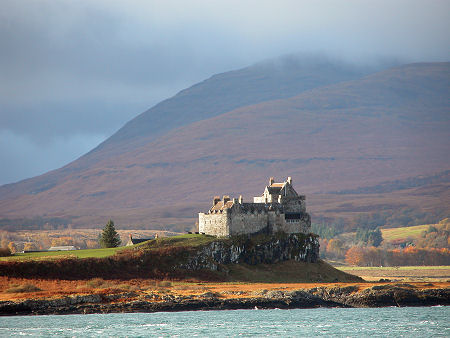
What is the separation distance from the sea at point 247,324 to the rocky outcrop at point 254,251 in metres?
17.8

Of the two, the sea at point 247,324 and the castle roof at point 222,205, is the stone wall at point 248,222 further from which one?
the sea at point 247,324

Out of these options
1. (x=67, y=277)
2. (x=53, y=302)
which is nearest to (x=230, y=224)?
(x=67, y=277)

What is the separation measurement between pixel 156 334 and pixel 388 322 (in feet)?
85.8

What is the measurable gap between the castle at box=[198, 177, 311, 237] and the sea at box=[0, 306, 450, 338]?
2528 centimetres

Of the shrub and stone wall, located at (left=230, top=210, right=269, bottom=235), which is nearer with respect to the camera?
the shrub

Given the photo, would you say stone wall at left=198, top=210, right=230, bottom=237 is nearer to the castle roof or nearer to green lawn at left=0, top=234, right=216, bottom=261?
the castle roof

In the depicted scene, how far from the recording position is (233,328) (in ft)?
280

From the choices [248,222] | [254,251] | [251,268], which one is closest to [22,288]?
[251,268]

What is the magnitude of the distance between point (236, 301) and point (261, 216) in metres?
31.2

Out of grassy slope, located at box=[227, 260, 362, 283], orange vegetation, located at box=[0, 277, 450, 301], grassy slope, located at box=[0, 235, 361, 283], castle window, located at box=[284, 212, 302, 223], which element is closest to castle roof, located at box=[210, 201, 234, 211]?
grassy slope, located at box=[0, 235, 361, 283]

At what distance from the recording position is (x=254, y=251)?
12244 centimetres

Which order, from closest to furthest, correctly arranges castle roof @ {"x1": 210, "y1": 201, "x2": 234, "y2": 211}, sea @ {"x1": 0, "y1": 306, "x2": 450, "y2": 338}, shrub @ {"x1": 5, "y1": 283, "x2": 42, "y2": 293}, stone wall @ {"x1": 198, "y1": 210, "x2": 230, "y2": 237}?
sea @ {"x1": 0, "y1": 306, "x2": 450, "y2": 338} < shrub @ {"x1": 5, "y1": 283, "x2": 42, "y2": 293} < stone wall @ {"x1": 198, "y1": 210, "x2": 230, "y2": 237} < castle roof @ {"x1": 210, "y1": 201, "x2": 234, "y2": 211}

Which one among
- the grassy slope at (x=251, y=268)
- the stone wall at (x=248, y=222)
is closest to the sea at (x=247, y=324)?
the grassy slope at (x=251, y=268)

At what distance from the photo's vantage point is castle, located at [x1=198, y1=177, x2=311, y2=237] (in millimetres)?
124625
